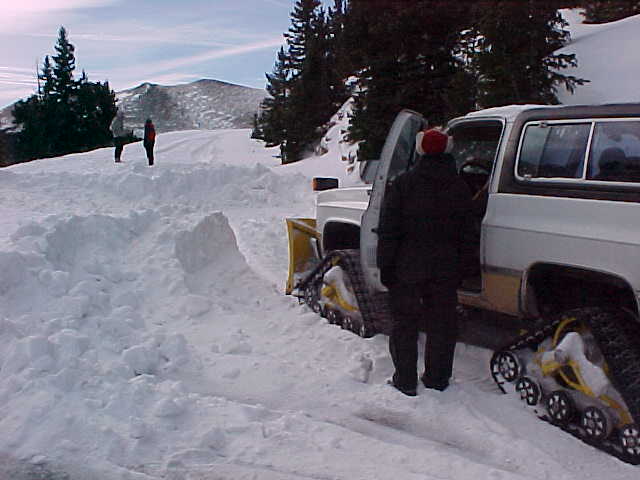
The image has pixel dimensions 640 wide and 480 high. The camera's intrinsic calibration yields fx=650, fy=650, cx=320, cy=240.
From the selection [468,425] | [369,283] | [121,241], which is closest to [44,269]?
[121,241]

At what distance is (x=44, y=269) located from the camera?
20.3 ft

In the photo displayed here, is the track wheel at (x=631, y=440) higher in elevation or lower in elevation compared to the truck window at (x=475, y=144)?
lower

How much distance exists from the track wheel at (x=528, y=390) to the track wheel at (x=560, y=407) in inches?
5.9

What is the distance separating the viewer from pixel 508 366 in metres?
4.66

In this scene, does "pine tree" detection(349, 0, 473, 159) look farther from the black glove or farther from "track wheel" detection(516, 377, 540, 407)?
"track wheel" detection(516, 377, 540, 407)

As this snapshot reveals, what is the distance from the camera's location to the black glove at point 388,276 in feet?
15.6

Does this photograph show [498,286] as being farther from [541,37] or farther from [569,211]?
[541,37]

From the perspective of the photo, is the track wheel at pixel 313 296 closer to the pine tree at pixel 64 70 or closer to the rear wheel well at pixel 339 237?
the rear wheel well at pixel 339 237

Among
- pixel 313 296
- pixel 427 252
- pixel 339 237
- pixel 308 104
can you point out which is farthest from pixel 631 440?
pixel 308 104

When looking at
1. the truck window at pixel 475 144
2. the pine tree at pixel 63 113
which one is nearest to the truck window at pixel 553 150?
the truck window at pixel 475 144

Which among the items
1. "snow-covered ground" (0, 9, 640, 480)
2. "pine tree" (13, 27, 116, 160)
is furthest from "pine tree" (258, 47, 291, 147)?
"snow-covered ground" (0, 9, 640, 480)

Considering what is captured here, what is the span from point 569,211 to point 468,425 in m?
1.56

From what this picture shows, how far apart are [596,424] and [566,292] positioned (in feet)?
3.56

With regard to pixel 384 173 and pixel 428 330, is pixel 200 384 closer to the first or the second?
pixel 428 330
